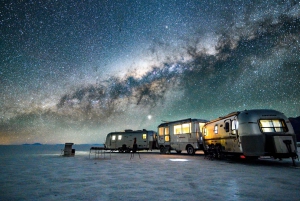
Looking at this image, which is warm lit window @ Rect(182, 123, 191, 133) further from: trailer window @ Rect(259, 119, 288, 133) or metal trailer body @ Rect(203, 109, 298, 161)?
trailer window @ Rect(259, 119, 288, 133)

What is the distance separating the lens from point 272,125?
11.0 meters

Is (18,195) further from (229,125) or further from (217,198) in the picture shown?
(229,125)

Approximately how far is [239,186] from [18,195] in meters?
A: 6.41

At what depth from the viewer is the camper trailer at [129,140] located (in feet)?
86.4

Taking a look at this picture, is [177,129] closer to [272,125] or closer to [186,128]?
[186,128]

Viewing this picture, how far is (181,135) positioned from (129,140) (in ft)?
33.4

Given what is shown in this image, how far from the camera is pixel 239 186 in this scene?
5652 mm

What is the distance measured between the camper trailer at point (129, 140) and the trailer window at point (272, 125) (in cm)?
1695

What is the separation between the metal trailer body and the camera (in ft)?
33.6

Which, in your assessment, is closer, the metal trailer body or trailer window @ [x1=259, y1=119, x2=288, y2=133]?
the metal trailer body

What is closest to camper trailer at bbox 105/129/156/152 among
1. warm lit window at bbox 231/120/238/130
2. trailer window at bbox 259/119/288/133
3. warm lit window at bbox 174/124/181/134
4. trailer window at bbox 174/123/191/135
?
warm lit window at bbox 174/124/181/134

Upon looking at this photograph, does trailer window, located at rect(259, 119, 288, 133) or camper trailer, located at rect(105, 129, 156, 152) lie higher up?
trailer window, located at rect(259, 119, 288, 133)

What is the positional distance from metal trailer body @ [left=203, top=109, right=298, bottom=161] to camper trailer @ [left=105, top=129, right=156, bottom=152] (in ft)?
48.3

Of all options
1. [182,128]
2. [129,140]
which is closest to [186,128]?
[182,128]
